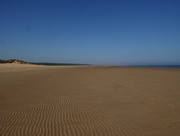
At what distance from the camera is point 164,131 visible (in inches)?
124

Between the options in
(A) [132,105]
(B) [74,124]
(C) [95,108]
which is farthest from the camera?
(A) [132,105]

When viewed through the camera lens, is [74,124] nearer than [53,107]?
Yes

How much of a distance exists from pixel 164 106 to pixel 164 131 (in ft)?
6.82

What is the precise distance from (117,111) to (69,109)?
1903mm

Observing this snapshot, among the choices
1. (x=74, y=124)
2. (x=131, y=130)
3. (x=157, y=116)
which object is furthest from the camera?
(x=157, y=116)

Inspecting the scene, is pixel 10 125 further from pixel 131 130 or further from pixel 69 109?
pixel 131 130

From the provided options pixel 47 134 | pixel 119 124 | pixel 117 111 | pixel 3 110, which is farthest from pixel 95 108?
pixel 3 110

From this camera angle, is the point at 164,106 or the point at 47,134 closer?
the point at 47,134

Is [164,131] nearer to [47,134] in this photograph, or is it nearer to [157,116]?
[157,116]

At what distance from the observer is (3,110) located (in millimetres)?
4363

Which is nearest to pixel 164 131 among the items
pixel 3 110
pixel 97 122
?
pixel 97 122

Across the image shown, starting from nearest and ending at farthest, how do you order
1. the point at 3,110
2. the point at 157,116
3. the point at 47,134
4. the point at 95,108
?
the point at 47,134 → the point at 157,116 → the point at 3,110 → the point at 95,108

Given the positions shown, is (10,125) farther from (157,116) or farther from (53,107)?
(157,116)

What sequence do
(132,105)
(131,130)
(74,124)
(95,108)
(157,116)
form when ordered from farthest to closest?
(132,105) < (95,108) < (157,116) < (74,124) < (131,130)
